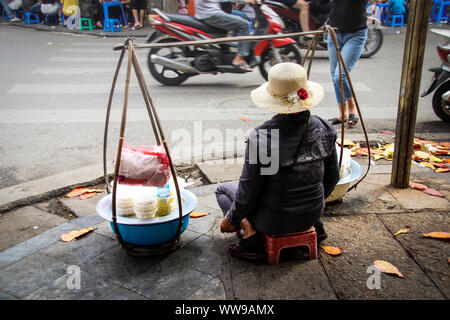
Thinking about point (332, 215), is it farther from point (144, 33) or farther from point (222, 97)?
point (144, 33)

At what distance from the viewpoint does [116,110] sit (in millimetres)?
5734

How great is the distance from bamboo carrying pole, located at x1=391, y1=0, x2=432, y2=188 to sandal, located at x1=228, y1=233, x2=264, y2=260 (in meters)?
1.52

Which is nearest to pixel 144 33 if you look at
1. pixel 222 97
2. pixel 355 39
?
pixel 222 97

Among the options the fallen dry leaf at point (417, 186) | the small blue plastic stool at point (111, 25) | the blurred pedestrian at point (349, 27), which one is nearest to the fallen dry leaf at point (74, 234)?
the fallen dry leaf at point (417, 186)

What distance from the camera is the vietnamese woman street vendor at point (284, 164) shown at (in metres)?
2.22

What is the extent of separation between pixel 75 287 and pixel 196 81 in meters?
5.61

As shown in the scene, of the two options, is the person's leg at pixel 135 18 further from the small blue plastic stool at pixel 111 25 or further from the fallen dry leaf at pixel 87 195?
the fallen dry leaf at pixel 87 195

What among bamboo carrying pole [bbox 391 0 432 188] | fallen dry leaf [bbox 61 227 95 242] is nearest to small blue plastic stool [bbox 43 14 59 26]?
fallen dry leaf [bbox 61 227 95 242]

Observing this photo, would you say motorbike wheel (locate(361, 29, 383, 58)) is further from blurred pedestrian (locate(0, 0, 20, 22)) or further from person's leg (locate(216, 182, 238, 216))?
blurred pedestrian (locate(0, 0, 20, 22))

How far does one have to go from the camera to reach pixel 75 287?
88.6 inches

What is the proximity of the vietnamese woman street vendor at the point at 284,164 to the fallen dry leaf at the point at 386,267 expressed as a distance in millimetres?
438

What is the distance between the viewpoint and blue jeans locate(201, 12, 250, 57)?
21.6 ft

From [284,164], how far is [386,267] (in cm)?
85

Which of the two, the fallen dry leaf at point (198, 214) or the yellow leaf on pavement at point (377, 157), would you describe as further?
the yellow leaf on pavement at point (377, 157)
